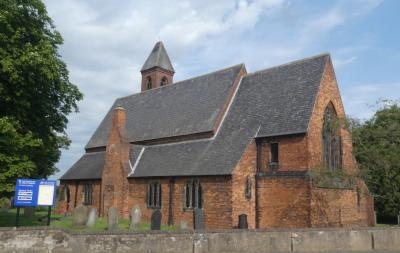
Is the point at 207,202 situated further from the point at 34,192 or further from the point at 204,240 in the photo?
the point at 34,192

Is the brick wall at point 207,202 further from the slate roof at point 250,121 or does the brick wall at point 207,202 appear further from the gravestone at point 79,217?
the gravestone at point 79,217

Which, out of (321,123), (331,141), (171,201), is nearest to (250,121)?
(321,123)

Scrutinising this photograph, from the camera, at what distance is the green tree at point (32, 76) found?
19078mm

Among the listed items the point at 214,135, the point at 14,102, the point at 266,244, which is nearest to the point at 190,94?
the point at 214,135

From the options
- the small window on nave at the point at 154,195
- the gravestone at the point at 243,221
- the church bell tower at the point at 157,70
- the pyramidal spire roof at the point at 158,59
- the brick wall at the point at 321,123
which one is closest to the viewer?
the gravestone at the point at 243,221

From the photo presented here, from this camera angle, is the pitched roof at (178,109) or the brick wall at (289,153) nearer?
the brick wall at (289,153)

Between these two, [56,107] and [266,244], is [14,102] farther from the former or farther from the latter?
[266,244]

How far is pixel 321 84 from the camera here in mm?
24750

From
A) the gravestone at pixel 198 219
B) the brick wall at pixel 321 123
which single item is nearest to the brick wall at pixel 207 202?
the gravestone at pixel 198 219

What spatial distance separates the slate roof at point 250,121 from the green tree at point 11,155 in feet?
32.7

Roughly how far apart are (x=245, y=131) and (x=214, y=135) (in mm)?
2807

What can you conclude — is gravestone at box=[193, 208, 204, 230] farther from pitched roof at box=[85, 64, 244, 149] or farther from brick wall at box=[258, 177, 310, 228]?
pitched roof at box=[85, 64, 244, 149]

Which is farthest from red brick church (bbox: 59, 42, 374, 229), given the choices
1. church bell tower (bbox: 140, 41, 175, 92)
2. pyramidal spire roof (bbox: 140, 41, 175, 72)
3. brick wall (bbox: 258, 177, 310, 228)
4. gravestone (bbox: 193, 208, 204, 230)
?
pyramidal spire roof (bbox: 140, 41, 175, 72)

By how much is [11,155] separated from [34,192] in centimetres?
466
